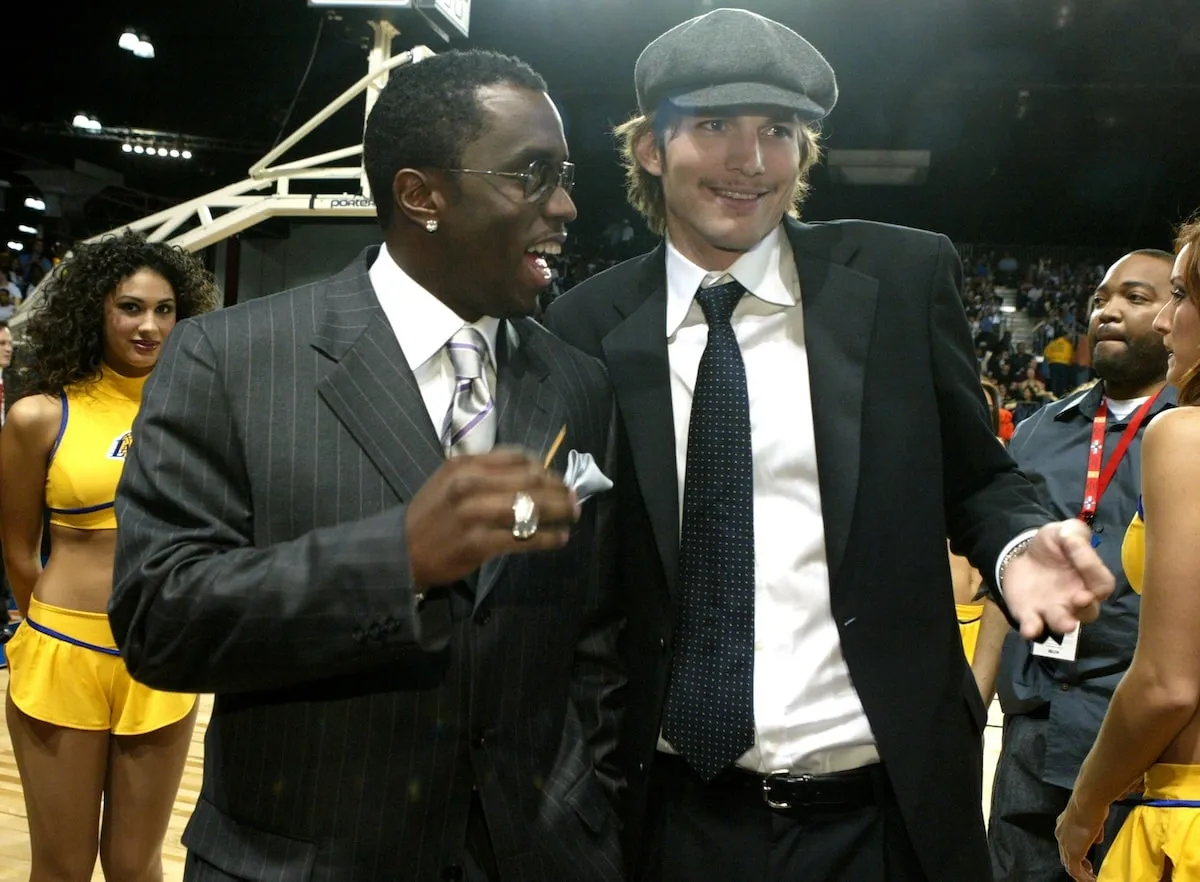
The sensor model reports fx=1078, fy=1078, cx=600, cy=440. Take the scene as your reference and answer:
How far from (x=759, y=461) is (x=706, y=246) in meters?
0.40

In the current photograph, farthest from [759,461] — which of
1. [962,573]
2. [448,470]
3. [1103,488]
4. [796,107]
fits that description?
[962,573]

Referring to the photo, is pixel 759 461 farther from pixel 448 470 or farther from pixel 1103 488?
pixel 1103 488

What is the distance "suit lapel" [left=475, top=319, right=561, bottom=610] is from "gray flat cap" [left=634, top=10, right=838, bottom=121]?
1.73 feet

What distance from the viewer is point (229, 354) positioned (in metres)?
1.27

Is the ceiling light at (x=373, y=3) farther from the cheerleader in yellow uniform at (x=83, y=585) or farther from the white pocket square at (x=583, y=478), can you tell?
the white pocket square at (x=583, y=478)

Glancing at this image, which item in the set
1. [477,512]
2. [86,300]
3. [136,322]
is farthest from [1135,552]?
[86,300]

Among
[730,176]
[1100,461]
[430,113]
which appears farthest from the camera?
[1100,461]

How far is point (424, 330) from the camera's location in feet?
4.57

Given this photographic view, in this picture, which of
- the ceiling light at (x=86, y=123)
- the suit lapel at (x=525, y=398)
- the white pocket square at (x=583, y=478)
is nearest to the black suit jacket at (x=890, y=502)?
the suit lapel at (x=525, y=398)

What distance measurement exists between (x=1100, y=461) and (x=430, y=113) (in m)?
2.21

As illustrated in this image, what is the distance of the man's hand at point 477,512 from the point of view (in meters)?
1.05

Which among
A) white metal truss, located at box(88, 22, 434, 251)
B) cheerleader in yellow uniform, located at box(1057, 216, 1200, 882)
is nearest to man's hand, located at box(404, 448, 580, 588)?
cheerleader in yellow uniform, located at box(1057, 216, 1200, 882)

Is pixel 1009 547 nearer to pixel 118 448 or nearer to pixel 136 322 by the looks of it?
pixel 118 448

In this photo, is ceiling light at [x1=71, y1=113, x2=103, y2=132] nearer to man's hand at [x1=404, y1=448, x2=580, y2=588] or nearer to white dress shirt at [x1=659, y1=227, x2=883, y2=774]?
white dress shirt at [x1=659, y1=227, x2=883, y2=774]
